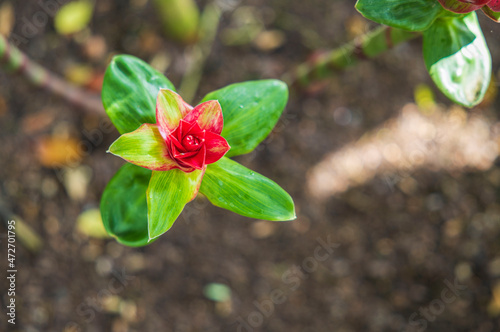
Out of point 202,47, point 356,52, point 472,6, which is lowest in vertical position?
point 202,47

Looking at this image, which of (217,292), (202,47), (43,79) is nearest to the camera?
(43,79)

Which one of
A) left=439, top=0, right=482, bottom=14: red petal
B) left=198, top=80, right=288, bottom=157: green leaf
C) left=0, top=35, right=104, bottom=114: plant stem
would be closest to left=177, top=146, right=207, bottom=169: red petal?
left=198, top=80, right=288, bottom=157: green leaf

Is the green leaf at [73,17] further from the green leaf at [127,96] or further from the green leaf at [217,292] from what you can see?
the green leaf at [217,292]

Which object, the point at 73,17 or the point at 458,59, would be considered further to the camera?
the point at 73,17

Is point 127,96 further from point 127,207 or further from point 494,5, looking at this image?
point 494,5

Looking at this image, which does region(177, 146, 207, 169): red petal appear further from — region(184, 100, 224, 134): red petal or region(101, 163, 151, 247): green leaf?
region(101, 163, 151, 247): green leaf

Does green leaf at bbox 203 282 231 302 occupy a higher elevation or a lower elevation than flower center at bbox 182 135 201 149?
lower

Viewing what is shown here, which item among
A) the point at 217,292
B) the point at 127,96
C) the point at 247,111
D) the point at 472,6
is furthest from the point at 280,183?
the point at 472,6
